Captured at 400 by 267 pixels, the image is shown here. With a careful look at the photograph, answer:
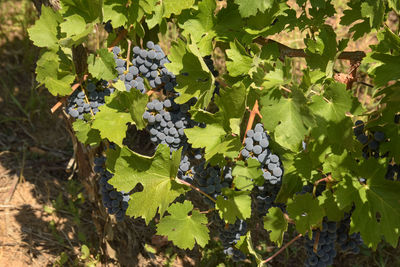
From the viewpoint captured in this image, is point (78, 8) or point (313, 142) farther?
point (78, 8)

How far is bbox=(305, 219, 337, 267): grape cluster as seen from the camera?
1.82 metres

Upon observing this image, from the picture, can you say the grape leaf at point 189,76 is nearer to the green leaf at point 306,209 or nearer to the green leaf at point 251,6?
the green leaf at point 251,6

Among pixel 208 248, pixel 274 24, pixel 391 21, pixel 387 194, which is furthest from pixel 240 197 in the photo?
pixel 391 21

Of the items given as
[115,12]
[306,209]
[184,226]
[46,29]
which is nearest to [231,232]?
[184,226]

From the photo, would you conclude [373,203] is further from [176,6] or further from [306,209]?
[176,6]

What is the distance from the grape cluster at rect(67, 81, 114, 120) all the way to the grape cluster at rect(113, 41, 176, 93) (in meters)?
0.09

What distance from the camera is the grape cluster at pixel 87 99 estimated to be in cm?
184

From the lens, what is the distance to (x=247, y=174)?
1636mm

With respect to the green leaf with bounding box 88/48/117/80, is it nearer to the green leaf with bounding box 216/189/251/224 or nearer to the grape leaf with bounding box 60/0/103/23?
the grape leaf with bounding box 60/0/103/23

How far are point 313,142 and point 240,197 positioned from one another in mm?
322

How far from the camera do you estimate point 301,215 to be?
1708mm

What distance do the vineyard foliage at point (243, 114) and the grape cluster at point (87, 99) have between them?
1.1 inches

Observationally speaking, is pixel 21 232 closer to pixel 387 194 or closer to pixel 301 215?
pixel 301 215

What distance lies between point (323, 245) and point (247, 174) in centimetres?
51
